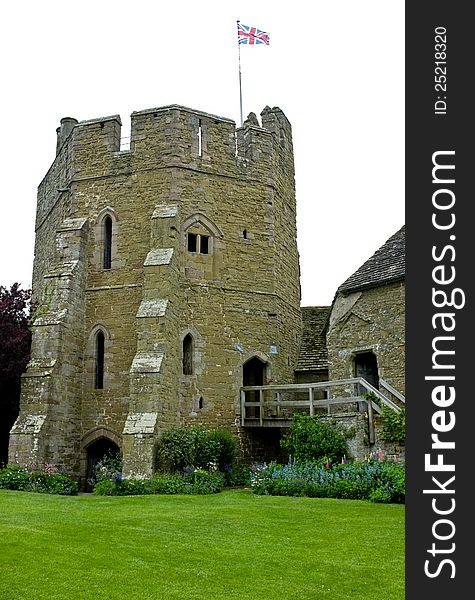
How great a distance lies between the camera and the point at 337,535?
36.8 feet

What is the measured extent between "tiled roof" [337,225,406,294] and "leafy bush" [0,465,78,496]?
9811 millimetres

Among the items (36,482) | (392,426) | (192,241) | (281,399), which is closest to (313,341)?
(281,399)

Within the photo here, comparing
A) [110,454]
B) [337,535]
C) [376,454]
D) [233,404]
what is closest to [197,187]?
[233,404]

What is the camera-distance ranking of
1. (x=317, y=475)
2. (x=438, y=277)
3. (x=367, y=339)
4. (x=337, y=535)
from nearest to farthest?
(x=438, y=277)
(x=337, y=535)
(x=317, y=475)
(x=367, y=339)

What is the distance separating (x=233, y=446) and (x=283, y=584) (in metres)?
13.4

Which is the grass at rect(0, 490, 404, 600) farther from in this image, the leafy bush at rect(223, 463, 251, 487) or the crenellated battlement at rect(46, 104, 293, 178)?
the crenellated battlement at rect(46, 104, 293, 178)

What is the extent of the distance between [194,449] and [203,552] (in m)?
10.3

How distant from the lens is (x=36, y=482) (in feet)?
63.0

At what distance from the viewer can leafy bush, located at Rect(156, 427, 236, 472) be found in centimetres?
1955

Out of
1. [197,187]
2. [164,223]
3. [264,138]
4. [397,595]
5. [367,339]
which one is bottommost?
[397,595]

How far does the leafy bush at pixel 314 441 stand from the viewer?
18781 millimetres

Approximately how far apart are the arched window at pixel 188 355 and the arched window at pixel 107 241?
360 centimetres

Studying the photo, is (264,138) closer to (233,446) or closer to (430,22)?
(233,446)

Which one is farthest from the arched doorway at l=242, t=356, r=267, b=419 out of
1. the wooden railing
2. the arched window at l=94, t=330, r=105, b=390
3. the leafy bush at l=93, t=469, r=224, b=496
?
the leafy bush at l=93, t=469, r=224, b=496
